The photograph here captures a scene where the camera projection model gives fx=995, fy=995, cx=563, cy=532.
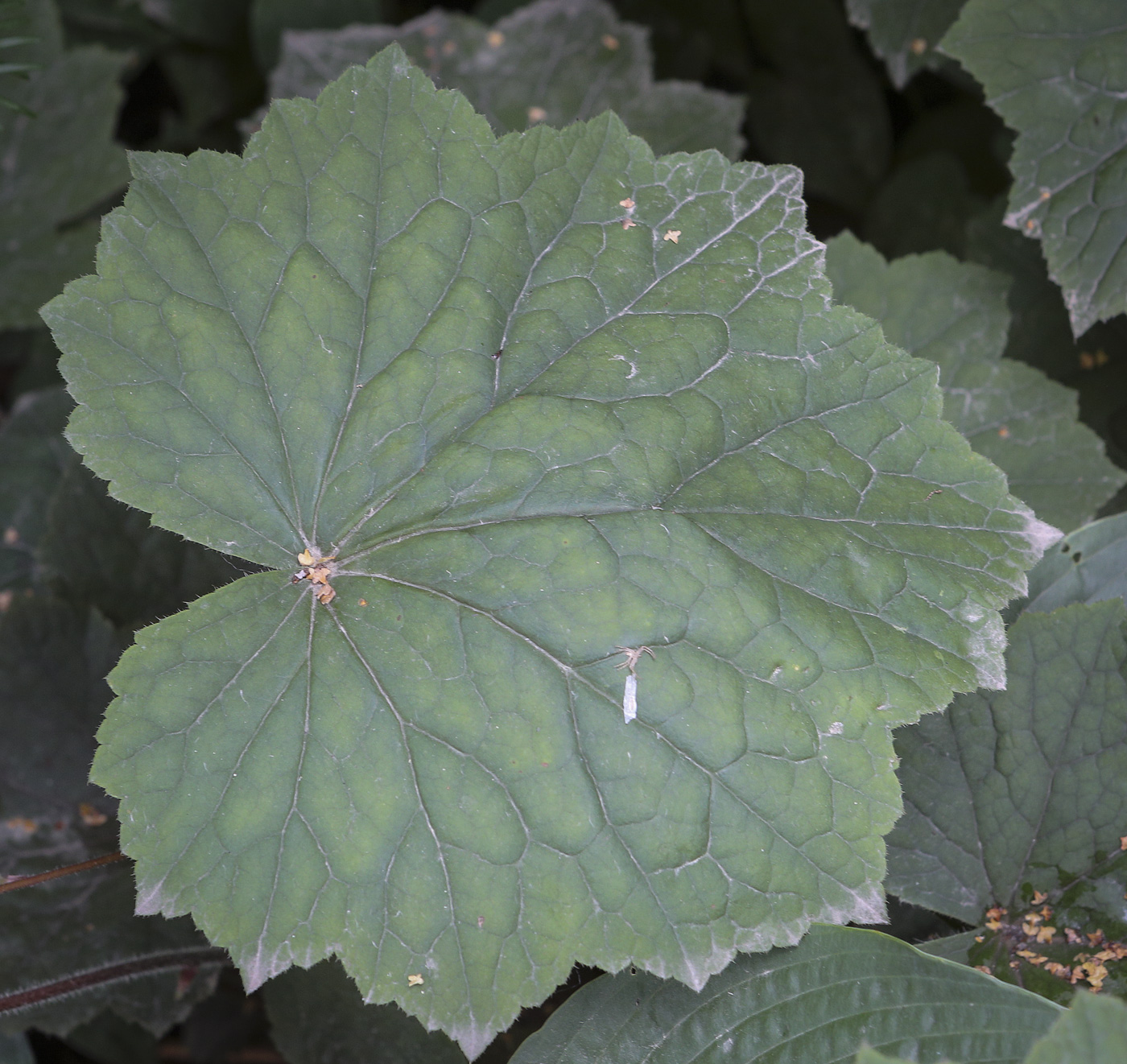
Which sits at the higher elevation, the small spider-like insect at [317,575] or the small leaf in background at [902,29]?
the small leaf in background at [902,29]

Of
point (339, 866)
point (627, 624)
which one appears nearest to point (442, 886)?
point (339, 866)

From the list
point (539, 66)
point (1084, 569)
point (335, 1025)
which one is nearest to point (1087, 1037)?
point (1084, 569)

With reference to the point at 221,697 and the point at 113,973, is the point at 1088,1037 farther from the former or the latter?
the point at 113,973

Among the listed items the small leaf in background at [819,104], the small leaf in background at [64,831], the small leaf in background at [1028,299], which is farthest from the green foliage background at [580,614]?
the small leaf in background at [819,104]

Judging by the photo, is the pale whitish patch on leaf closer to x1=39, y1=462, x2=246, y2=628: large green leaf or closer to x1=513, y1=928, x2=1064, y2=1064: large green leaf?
x1=513, y1=928, x2=1064, y2=1064: large green leaf

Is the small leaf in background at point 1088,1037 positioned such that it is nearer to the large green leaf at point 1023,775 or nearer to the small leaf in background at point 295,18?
the large green leaf at point 1023,775

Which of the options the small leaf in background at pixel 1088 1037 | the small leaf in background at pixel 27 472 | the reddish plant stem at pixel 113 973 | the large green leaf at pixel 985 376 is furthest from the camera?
the small leaf in background at pixel 27 472

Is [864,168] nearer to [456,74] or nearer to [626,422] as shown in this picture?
[456,74]
